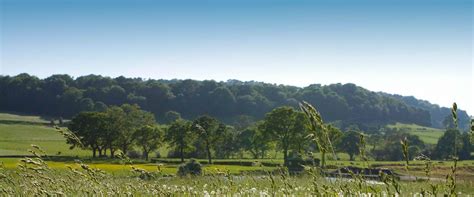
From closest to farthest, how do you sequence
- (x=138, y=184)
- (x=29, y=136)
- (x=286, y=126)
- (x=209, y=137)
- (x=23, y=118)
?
(x=138, y=184) → (x=286, y=126) → (x=209, y=137) → (x=29, y=136) → (x=23, y=118)

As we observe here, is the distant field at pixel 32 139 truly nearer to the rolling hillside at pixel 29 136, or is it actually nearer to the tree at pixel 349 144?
the rolling hillside at pixel 29 136

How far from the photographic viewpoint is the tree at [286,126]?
80.8 meters

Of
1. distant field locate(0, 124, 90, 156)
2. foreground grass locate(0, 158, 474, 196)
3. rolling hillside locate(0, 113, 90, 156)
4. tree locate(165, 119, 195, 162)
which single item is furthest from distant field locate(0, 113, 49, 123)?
foreground grass locate(0, 158, 474, 196)

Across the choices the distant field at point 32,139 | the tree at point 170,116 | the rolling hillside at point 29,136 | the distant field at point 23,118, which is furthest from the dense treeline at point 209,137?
the tree at point 170,116

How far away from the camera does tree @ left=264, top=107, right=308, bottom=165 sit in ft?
265

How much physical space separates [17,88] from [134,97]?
4494 cm

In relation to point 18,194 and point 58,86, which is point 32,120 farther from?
point 18,194

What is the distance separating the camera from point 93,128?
94.1m

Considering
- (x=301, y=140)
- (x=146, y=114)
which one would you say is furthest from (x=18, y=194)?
(x=146, y=114)

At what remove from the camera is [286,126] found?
8150 centimetres

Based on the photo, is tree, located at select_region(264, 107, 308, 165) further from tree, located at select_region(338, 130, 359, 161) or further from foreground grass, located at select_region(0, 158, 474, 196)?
foreground grass, located at select_region(0, 158, 474, 196)

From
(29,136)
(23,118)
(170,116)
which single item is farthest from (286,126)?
(170,116)

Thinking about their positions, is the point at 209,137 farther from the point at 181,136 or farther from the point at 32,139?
the point at 32,139

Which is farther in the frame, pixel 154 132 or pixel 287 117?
pixel 154 132
